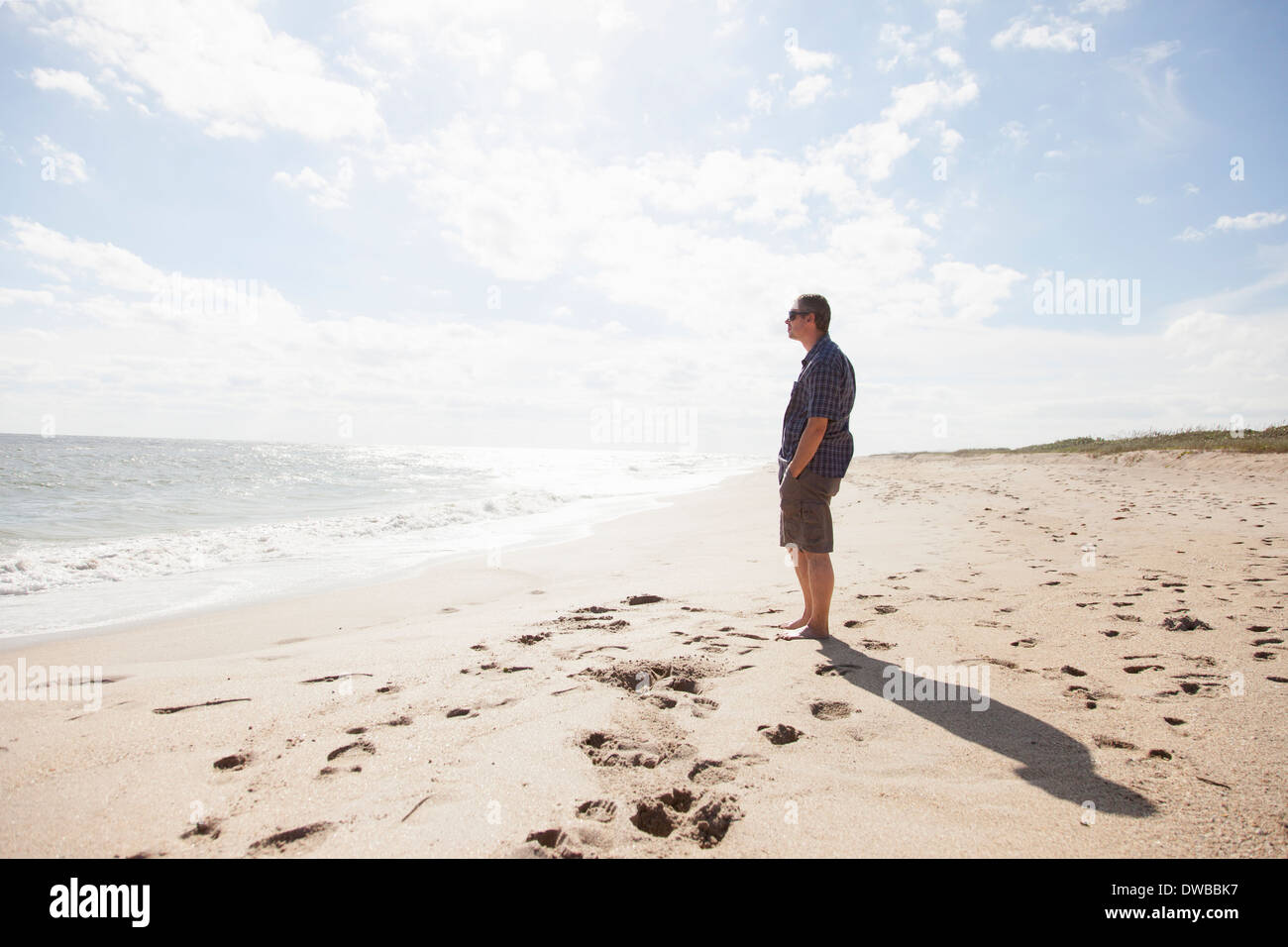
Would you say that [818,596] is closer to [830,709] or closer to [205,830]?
[830,709]

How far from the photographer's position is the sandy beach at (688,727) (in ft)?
6.62

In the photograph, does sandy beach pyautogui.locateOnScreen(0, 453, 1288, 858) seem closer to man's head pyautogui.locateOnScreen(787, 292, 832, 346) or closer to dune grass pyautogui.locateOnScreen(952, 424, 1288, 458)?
man's head pyautogui.locateOnScreen(787, 292, 832, 346)

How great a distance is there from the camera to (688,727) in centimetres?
284

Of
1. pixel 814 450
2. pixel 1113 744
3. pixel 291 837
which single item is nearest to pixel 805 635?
pixel 814 450

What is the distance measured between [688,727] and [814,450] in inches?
79.5

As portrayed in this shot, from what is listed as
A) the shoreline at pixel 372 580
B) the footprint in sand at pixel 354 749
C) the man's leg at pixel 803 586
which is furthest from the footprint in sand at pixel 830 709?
the shoreline at pixel 372 580

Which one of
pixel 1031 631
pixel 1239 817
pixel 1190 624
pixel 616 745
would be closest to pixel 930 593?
pixel 1031 631

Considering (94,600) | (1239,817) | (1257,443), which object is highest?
(1257,443)

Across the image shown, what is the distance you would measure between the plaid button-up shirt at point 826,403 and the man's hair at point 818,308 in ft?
0.29

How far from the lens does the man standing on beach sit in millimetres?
3988

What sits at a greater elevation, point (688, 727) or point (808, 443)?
point (808, 443)
